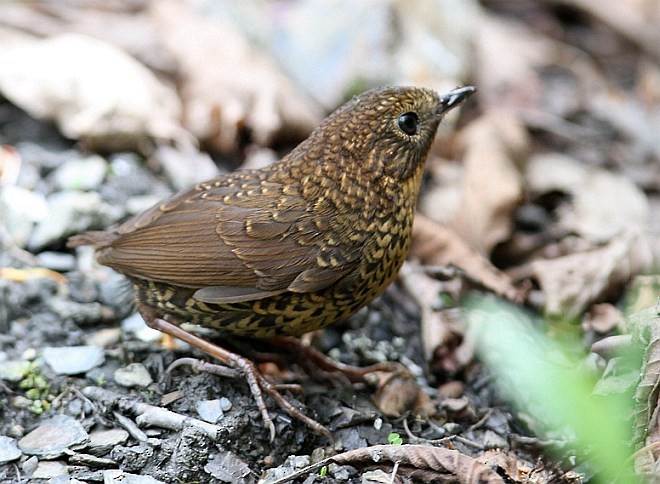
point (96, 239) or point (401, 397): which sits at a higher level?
point (96, 239)

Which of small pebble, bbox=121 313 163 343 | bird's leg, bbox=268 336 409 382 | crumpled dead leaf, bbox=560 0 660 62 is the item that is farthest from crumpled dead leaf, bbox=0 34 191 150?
crumpled dead leaf, bbox=560 0 660 62

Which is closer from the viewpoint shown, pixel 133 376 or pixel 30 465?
pixel 30 465

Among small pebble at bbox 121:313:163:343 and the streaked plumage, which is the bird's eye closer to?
the streaked plumage

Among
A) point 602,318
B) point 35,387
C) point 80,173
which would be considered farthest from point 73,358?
point 602,318

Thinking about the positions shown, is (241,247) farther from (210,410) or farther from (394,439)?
(394,439)

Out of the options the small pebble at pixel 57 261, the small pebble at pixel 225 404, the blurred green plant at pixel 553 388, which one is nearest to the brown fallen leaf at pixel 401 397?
the blurred green plant at pixel 553 388

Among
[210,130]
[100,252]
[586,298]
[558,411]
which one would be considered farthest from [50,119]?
[558,411]

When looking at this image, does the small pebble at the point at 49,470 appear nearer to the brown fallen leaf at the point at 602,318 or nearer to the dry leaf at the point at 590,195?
the brown fallen leaf at the point at 602,318
